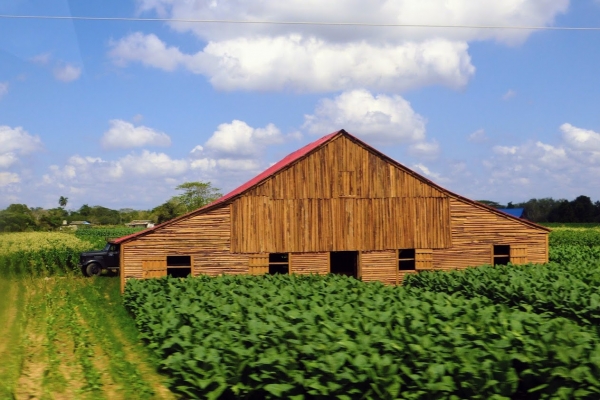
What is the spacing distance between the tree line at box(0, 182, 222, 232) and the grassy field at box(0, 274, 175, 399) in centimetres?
1579

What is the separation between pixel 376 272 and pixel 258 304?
570 inches

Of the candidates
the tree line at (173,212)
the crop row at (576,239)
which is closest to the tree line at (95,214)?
the tree line at (173,212)

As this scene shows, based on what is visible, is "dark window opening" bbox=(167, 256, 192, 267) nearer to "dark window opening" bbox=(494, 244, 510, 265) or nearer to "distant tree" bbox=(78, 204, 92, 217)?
"dark window opening" bbox=(494, 244, 510, 265)

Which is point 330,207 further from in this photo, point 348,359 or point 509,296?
point 348,359

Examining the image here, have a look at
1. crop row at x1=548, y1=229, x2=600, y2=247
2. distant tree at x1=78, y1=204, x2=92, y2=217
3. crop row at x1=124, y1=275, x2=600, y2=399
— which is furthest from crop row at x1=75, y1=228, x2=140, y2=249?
distant tree at x1=78, y1=204, x2=92, y2=217

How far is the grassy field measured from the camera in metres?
11.3

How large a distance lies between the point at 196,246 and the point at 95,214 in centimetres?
12731

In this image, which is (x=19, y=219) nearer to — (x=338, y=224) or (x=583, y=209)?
(x=338, y=224)

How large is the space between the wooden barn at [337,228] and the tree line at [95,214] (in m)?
16.6

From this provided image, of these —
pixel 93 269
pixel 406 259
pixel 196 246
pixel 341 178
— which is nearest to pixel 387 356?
pixel 196 246

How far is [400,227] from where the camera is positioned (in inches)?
1078

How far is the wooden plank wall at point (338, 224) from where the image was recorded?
26.2 meters

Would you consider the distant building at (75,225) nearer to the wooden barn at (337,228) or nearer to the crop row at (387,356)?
the wooden barn at (337,228)

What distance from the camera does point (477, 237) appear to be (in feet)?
91.9
